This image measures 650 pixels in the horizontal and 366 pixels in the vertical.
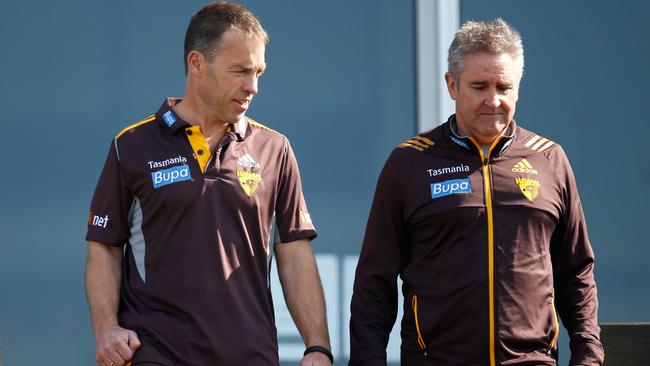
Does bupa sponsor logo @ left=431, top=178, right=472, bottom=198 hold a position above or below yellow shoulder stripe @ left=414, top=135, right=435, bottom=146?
below

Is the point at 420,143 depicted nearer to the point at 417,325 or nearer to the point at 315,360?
the point at 417,325

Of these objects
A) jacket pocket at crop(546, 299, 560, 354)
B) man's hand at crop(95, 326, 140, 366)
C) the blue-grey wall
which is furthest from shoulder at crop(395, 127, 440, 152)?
the blue-grey wall

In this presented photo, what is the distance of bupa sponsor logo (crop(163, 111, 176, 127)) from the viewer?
341 centimetres

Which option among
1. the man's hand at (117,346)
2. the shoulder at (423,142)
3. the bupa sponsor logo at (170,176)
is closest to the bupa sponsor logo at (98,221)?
the bupa sponsor logo at (170,176)

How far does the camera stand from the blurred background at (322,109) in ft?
15.6

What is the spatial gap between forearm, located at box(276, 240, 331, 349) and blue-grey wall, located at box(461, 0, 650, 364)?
1792 millimetres

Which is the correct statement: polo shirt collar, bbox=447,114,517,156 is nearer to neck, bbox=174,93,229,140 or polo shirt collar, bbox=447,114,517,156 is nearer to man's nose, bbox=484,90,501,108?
man's nose, bbox=484,90,501,108

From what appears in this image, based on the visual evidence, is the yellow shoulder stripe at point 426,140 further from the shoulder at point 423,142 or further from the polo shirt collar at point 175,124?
the polo shirt collar at point 175,124

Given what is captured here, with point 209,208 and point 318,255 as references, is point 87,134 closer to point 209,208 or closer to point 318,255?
point 318,255

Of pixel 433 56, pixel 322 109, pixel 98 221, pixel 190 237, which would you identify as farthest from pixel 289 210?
pixel 433 56

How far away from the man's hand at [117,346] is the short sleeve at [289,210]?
1.90 ft

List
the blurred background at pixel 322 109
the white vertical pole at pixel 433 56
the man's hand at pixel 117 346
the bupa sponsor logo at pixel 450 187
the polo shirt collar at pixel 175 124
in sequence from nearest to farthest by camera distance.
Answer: the man's hand at pixel 117 346 → the bupa sponsor logo at pixel 450 187 → the polo shirt collar at pixel 175 124 → the blurred background at pixel 322 109 → the white vertical pole at pixel 433 56

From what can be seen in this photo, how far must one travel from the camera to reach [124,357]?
10.4 ft

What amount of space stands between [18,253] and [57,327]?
363 millimetres
